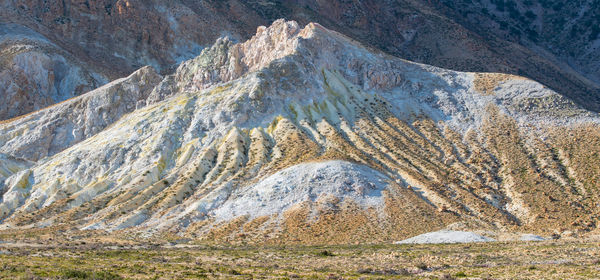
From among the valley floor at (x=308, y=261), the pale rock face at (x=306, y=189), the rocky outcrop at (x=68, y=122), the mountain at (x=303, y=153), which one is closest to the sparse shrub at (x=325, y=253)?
the valley floor at (x=308, y=261)

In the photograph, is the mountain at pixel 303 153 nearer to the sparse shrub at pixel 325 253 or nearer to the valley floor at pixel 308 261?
the valley floor at pixel 308 261

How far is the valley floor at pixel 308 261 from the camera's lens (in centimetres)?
3378

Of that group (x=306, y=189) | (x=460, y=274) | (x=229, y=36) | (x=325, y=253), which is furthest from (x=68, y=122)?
(x=460, y=274)

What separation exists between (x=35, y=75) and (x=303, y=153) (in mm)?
74775

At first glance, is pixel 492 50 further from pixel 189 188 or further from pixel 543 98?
pixel 189 188

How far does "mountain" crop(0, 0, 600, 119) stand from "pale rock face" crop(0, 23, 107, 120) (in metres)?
0.20

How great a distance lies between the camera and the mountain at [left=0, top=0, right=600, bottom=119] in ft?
401

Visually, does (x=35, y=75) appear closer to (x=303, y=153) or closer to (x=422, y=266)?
(x=303, y=153)

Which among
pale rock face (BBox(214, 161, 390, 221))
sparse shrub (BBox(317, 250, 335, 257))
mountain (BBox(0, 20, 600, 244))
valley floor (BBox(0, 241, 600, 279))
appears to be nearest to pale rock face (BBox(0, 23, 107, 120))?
mountain (BBox(0, 20, 600, 244))

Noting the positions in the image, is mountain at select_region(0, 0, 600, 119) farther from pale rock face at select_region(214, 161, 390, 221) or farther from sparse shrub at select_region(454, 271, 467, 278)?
sparse shrub at select_region(454, 271, 467, 278)

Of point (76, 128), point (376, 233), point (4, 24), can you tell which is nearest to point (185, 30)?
point (4, 24)

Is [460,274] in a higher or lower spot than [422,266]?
higher

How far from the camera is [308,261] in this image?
4169 cm

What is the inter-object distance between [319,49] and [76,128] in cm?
3996
